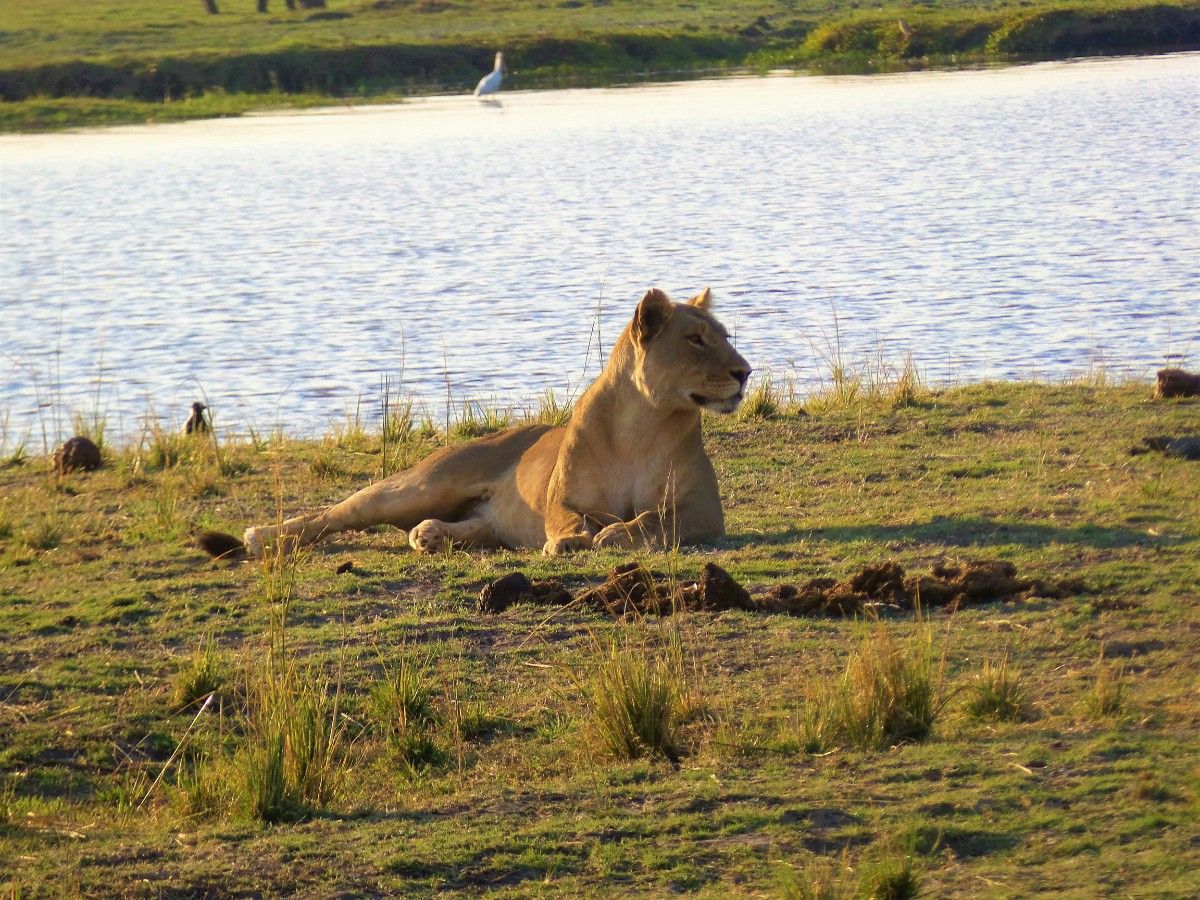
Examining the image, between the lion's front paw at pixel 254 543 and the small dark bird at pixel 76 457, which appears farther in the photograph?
the small dark bird at pixel 76 457

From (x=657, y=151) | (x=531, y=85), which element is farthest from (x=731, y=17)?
(x=657, y=151)

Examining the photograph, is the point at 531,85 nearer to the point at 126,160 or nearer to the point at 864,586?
the point at 126,160

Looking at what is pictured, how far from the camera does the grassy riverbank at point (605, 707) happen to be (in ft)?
14.3

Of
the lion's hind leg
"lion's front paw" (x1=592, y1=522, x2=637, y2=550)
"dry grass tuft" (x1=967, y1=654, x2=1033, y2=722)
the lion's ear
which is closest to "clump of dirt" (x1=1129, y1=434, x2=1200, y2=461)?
the lion's ear

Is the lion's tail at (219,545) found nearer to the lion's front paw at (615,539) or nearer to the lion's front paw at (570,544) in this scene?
the lion's front paw at (570,544)

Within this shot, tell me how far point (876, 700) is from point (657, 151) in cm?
3414

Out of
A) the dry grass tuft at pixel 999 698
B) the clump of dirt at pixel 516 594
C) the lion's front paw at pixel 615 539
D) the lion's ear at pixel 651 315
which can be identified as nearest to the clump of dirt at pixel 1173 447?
the lion's ear at pixel 651 315

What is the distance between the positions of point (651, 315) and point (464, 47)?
158 ft

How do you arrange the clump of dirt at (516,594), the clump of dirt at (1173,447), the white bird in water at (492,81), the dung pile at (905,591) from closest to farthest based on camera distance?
the dung pile at (905,591) → the clump of dirt at (516,594) → the clump of dirt at (1173,447) → the white bird in water at (492,81)

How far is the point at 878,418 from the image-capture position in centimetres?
1176

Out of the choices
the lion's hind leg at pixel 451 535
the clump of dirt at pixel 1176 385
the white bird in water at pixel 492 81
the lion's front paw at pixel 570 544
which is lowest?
the lion's hind leg at pixel 451 535

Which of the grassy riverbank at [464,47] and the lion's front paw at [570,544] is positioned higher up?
the grassy riverbank at [464,47]

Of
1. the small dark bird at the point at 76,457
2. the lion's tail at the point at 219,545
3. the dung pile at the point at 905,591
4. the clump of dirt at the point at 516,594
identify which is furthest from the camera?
the small dark bird at the point at 76,457

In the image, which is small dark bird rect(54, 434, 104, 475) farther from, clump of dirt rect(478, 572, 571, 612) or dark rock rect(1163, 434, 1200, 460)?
dark rock rect(1163, 434, 1200, 460)
